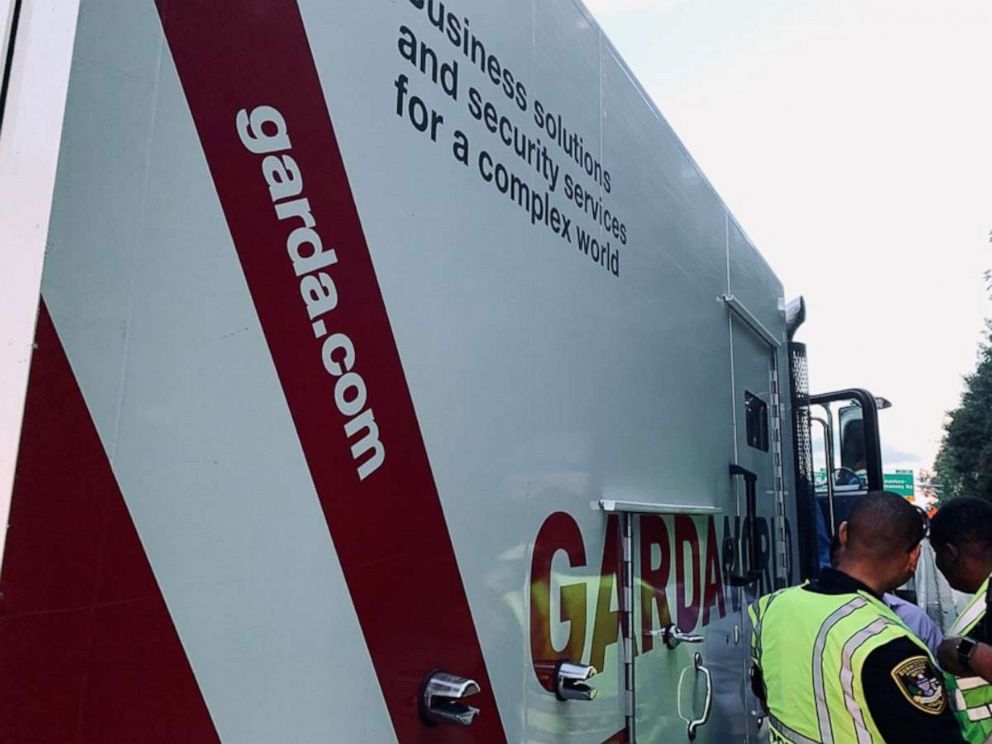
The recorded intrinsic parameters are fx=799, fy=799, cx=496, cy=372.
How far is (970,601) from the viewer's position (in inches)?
95.0

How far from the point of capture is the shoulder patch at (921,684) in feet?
5.69

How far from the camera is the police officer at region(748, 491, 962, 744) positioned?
1.75 meters

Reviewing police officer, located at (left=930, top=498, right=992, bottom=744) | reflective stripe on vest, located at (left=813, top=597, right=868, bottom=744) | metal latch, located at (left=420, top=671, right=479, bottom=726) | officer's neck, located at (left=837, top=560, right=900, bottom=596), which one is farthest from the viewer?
police officer, located at (left=930, top=498, right=992, bottom=744)

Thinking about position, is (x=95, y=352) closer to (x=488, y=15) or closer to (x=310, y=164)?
(x=310, y=164)

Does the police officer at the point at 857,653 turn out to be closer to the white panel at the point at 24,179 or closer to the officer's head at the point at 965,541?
the officer's head at the point at 965,541

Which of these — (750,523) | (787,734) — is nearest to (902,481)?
(750,523)

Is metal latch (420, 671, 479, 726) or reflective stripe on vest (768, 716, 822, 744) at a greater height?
metal latch (420, 671, 479, 726)

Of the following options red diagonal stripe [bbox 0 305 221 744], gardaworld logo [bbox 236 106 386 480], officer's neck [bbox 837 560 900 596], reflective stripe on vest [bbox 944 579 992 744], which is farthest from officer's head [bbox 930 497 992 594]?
red diagonal stripe [bbox 0 305 221 744]

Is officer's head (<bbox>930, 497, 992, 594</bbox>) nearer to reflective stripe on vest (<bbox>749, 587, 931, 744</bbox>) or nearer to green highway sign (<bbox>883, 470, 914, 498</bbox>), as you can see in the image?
reflective stripe on vest (<bbox>749, 587, 931, 744</bbox>)

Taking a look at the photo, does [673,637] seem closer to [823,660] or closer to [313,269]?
[823,660]

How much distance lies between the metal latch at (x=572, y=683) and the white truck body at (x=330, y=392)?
0.15ft

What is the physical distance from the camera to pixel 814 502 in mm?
Answer: 4246

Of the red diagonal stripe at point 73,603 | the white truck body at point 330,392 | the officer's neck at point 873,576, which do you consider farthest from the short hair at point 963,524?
the red diagonal stripe at point 73,603

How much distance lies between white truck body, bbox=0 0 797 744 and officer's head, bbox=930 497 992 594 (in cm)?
107
